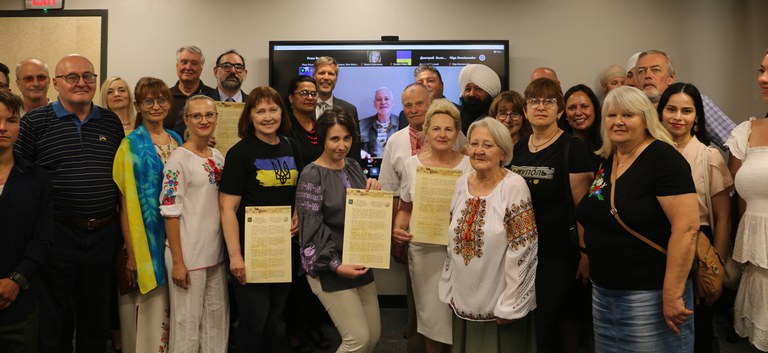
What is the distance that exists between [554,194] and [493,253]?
473 mm

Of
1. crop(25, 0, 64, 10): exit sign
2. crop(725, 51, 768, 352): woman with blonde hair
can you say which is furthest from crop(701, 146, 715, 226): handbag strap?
crop(25, 0, 64, 10): exit sign

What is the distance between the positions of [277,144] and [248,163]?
0.68 feet

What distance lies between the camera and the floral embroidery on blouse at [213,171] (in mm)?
2842

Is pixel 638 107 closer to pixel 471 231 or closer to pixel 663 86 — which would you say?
pixel 471 231

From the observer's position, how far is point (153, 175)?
9.46 feet

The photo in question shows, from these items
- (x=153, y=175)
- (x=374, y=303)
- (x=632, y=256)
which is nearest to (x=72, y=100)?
(x=153, y=175)

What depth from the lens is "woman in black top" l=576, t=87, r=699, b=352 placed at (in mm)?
2133

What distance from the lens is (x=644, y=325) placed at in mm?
2223

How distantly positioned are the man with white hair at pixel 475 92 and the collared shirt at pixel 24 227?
2643 millimetres

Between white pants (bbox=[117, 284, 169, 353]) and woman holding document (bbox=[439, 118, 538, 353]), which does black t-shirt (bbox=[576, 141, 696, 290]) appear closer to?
woman holding document (bbox=[439, 118, 538, 353])

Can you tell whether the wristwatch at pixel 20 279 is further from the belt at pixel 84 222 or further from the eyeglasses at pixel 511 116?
the eyeglasses at pixel 511 116

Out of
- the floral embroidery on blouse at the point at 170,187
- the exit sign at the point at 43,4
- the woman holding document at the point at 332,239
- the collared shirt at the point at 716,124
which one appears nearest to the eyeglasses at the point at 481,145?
the woman holding document at the point at 332,239

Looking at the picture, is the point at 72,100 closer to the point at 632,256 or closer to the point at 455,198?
the point at 455,198

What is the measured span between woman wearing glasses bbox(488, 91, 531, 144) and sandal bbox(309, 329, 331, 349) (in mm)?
1974
